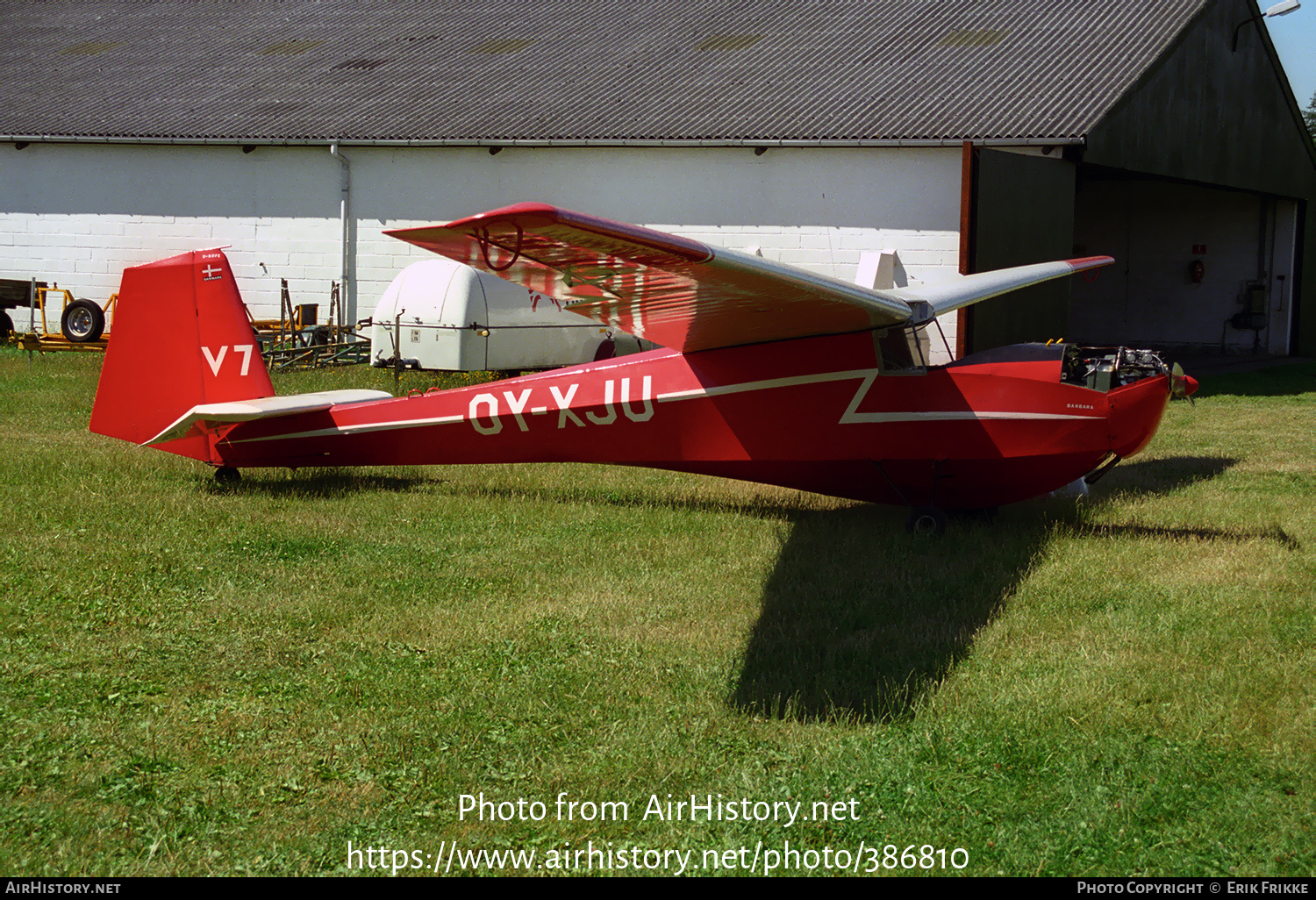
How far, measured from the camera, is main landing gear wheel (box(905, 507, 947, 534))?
809cm

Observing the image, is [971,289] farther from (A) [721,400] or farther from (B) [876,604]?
(B) [876,604]

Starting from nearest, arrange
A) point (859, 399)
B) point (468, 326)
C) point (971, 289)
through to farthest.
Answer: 1. point (859, 399)
2. point (971, 289)
3. point (468, 326)

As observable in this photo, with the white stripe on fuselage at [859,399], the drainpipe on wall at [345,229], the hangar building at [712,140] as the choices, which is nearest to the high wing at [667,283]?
the white stripe on fuselage at [859,399]

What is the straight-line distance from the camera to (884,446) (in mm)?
8016

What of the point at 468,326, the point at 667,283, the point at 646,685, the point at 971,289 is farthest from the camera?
the point at 468,326

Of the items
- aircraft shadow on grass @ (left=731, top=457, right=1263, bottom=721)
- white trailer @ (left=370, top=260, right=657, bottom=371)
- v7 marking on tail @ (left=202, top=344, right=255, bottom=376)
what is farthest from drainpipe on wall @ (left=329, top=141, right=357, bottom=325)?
aircraft shadow on grass @ (left=731, top=457, right=1263, bottom=721)

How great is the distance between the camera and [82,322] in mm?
22438

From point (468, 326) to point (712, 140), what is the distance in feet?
18.8

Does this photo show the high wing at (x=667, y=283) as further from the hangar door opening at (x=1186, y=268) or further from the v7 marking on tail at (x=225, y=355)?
the hangar door opening at (x=1186, y=268)

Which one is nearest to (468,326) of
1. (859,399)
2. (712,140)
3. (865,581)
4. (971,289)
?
(712,140)

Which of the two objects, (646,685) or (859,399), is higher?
(859,399)

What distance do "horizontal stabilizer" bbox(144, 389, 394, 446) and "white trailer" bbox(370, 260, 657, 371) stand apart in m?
7.62

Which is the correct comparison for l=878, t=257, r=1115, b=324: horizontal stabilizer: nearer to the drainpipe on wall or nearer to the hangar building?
the hangar building
